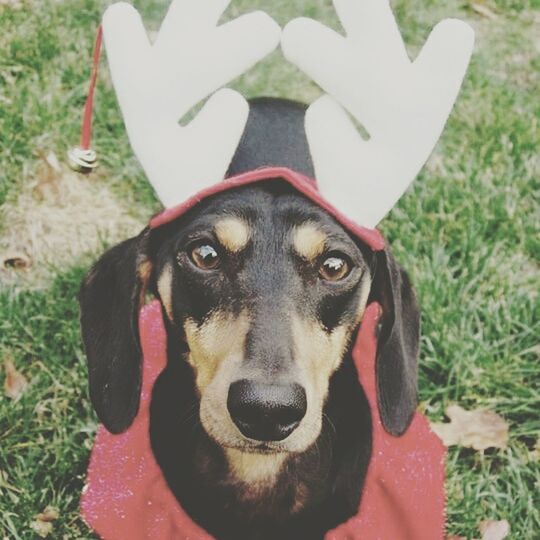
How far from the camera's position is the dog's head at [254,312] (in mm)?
2305

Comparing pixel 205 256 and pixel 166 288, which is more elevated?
pixel 205 256

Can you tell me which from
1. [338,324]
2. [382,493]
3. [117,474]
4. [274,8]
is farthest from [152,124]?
[274,8]

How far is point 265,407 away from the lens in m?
2.21

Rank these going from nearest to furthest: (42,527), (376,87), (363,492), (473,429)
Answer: (376,87)
(363,492)
(42,527)
(473,429)

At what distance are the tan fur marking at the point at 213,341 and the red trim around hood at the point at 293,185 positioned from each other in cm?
30

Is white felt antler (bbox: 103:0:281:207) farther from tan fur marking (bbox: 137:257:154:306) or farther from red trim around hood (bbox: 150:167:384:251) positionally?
tan fur marking (bbox: 137:257:154:306)

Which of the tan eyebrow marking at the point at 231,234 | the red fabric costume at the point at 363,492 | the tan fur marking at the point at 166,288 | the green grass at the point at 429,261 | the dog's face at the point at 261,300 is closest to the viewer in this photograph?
the dog's face at the point at 261,300

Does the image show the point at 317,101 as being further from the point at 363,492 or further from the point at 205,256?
the point at 363,492

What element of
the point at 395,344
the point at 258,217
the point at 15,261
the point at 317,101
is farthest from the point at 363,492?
the point at 15,261

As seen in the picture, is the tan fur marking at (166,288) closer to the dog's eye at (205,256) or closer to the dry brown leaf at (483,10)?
the dog's eye at (205,256)

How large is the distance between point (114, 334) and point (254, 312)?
1.94ft

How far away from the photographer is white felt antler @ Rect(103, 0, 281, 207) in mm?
2355

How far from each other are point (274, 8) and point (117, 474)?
10.3 feet

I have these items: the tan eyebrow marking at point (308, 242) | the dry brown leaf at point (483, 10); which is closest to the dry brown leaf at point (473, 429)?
the tan eyebrow marking at point (308, 242)
